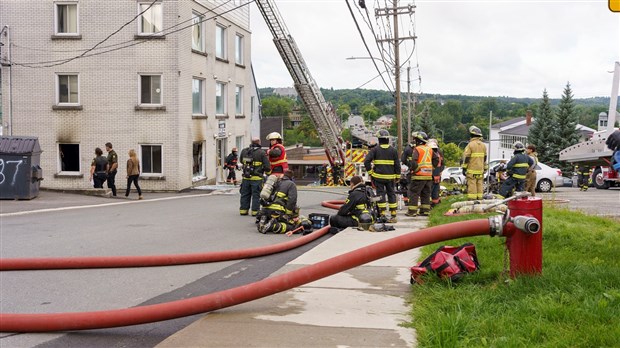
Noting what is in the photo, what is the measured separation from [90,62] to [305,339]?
22.7 m

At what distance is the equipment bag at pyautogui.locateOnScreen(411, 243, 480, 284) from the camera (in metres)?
6.50

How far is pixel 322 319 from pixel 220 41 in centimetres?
2626

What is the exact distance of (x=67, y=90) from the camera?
25812mm

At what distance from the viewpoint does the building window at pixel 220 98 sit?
30.1 metres

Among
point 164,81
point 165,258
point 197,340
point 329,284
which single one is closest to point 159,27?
point 164,81

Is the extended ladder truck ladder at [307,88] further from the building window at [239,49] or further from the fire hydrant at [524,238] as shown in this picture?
the fire hydrant at [524,238]

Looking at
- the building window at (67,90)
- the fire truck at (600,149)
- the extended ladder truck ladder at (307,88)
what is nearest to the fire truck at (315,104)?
the extended ladder truck ladder at (307,88)

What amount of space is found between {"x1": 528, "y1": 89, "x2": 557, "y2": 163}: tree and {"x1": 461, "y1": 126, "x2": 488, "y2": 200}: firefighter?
48.6m

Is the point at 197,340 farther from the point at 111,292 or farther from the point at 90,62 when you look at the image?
the point at 90,62

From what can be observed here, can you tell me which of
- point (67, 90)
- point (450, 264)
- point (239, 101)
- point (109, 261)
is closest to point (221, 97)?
point (239, 101)

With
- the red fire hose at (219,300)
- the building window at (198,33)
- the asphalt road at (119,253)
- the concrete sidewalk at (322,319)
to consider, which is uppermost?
the building window at (198,33)

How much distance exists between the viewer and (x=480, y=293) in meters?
5.92

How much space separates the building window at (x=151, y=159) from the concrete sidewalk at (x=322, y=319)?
19.0 metres

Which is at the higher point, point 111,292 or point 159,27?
point 159,27
